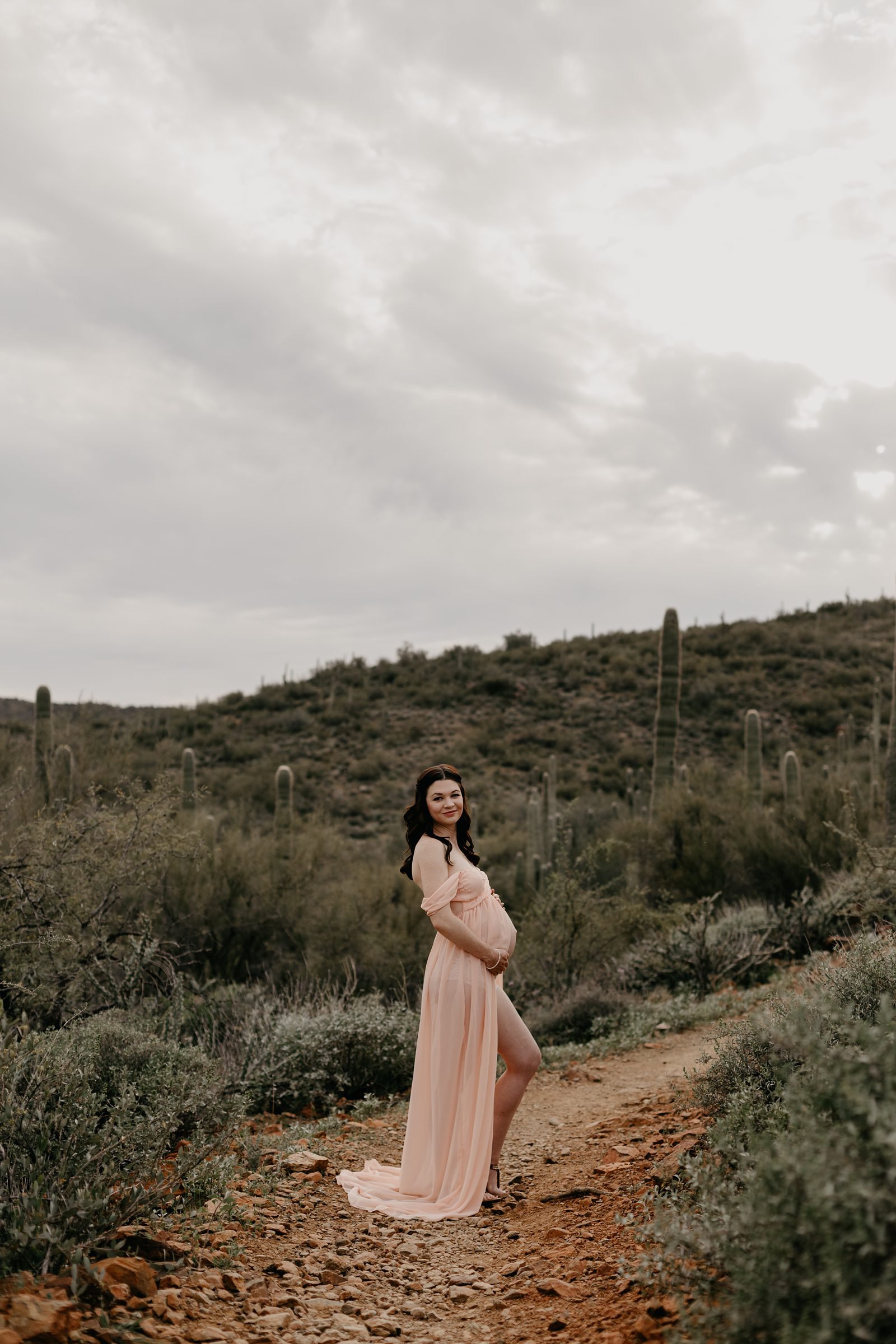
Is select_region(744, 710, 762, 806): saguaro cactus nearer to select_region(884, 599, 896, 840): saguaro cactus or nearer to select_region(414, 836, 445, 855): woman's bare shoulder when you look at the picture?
select_region(884, 599, 896, 840): saguaro cactus

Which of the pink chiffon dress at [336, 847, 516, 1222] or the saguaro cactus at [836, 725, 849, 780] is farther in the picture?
the saguaro cactus at [836, 725, 849, 780]

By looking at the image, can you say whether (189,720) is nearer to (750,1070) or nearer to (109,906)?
(109,906)

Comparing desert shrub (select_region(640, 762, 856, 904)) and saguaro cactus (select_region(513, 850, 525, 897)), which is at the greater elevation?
desert shrub (select_region(640, 762, 856, 904))

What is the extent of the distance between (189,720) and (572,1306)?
119 ft

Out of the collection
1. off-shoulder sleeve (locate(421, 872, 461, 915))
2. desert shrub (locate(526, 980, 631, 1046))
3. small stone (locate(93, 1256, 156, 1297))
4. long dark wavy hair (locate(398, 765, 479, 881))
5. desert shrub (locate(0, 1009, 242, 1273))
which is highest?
long dark wavy hair (locate(398, 765, 479, 881))

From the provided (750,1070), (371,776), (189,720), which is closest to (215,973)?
(750,1070)

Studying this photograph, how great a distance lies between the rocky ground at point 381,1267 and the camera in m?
3.04

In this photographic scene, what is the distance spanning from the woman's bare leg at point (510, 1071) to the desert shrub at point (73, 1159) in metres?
1.31

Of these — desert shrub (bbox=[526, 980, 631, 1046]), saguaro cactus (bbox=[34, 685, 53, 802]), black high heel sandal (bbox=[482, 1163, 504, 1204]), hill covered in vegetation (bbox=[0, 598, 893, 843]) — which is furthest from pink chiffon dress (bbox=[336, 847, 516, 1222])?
hill covered in vegetation (bbox=[0, 598, 893, 843])

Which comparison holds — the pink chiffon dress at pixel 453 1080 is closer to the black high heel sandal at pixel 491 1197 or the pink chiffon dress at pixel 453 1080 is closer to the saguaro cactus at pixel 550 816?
the black high heel sandal at pixel 491 1197

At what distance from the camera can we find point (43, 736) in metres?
16.1

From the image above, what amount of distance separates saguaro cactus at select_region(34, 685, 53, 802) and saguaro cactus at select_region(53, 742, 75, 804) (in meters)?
0.11

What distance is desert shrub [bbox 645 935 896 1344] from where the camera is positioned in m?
2.01

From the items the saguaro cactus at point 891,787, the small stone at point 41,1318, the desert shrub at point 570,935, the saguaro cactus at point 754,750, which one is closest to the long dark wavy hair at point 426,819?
the small stone at point 41,1318
